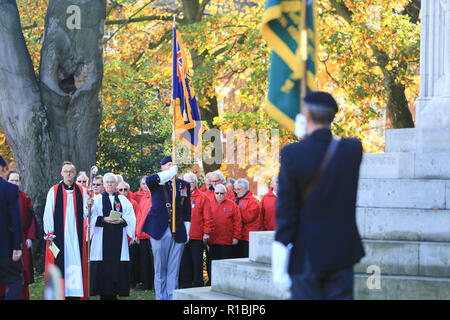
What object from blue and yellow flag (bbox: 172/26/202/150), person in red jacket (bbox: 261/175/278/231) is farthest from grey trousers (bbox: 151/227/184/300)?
person in red jacket (bbox: 261/175/278/231)

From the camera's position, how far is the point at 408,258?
826 centimetres

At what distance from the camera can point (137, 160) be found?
17109 mm

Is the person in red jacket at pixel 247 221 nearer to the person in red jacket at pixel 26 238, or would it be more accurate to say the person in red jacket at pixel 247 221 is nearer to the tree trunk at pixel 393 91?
the person in red jacket at pixel 26 238

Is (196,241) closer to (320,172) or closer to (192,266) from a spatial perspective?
(192,266)

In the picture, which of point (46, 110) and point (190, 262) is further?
point (46, 110)

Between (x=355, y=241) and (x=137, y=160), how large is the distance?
477 inches

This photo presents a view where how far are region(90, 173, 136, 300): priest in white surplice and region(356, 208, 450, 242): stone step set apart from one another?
502 centimetres

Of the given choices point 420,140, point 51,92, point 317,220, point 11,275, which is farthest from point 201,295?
point 51,92

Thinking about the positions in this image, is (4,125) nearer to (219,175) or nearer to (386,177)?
(219,175)

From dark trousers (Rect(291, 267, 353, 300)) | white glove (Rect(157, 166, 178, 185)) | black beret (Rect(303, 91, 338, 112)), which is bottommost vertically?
dark trousers (Rect(291, 267, 353, 300))

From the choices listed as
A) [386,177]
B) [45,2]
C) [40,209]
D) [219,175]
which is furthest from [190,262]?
[45,2]

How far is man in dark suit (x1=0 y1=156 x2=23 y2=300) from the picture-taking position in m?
8.72

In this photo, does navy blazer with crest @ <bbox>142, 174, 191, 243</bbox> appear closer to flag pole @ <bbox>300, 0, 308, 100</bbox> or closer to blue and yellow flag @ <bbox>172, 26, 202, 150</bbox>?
blue and yellow flag @ <bbox>172, 26, 202, 150</bbox>

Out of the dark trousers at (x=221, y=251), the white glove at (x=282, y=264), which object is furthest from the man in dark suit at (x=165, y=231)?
the white glove at (x=282, y=264)
